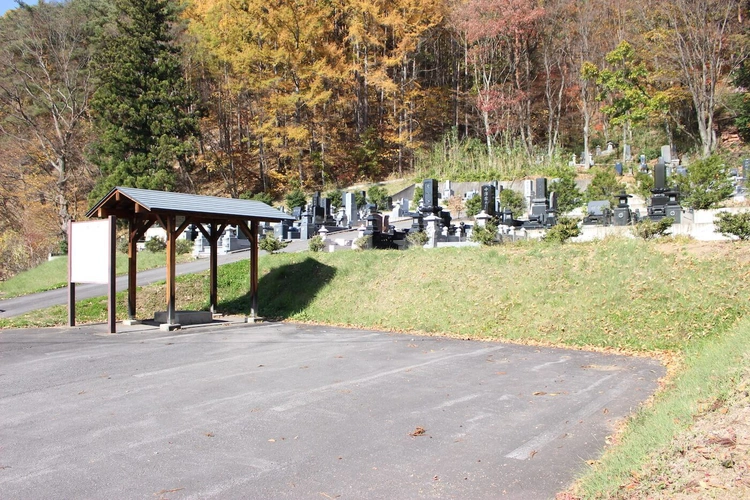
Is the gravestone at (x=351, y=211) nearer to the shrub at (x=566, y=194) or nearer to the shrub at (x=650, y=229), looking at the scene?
the shrub at (x=566, y=194)

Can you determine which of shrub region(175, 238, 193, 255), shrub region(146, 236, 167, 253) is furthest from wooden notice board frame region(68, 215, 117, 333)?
shrub region(146, 236, 167, 253)

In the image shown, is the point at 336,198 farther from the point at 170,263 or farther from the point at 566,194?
the point at 170,263

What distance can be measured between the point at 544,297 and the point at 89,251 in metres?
9.12

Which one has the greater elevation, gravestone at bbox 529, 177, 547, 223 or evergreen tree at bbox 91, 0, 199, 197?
evergreen tree at bbox 91, 0, 199, 197

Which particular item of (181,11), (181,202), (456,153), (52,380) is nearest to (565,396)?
(52,380)

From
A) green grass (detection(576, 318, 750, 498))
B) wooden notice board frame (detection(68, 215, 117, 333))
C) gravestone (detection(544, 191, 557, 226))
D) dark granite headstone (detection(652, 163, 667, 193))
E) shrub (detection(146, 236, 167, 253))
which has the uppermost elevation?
dark granite headstone (detection(652, 163, 667, 193))

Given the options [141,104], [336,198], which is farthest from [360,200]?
[141,104]

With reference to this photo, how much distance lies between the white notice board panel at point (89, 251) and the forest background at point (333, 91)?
1764cm

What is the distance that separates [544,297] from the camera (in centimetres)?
1123

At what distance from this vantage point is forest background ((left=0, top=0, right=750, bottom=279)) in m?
32.1

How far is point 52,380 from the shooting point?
23.2 ft

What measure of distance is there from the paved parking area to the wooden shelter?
293 centimetres

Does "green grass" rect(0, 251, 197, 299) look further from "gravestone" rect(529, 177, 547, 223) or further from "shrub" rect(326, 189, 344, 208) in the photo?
"gravestone" rect(529, 177, 547, 223)

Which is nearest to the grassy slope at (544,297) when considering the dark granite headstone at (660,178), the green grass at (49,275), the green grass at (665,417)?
the green grass at (665,417)
